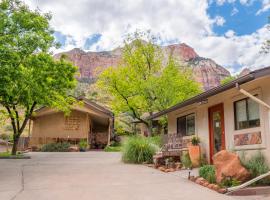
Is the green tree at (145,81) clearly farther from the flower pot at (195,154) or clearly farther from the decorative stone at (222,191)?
the decorative stone at (222,191)

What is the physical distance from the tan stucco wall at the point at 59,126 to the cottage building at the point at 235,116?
48.8 feet

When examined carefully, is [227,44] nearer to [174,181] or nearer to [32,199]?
[174,181]

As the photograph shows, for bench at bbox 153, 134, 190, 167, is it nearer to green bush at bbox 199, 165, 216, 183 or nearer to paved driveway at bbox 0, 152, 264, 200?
paved driveway at bbox 0, 152, 264, 200

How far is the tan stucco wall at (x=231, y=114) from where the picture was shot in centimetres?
783

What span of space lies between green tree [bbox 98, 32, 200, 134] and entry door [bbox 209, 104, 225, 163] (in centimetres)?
1184

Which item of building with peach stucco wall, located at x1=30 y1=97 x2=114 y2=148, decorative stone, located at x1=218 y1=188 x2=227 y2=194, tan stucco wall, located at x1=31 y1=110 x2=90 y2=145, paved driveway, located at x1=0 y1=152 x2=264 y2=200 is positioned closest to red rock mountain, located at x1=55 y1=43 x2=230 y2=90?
tan stucco wall, located at x1=31 y1=110 x2=90 y2=145

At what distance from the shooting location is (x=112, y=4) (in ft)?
63.5

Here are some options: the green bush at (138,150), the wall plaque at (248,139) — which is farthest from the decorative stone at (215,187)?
the green bush at (138,150)

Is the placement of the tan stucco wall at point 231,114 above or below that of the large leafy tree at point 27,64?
below

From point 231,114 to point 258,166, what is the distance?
2659mm

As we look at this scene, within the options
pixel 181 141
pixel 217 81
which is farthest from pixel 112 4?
pixel 217 81

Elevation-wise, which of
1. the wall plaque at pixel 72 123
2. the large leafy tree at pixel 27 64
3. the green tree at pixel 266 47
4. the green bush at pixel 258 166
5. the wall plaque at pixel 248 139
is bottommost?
the green bush at pixel 258 166

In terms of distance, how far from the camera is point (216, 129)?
427 inches

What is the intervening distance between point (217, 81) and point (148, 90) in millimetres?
77055
